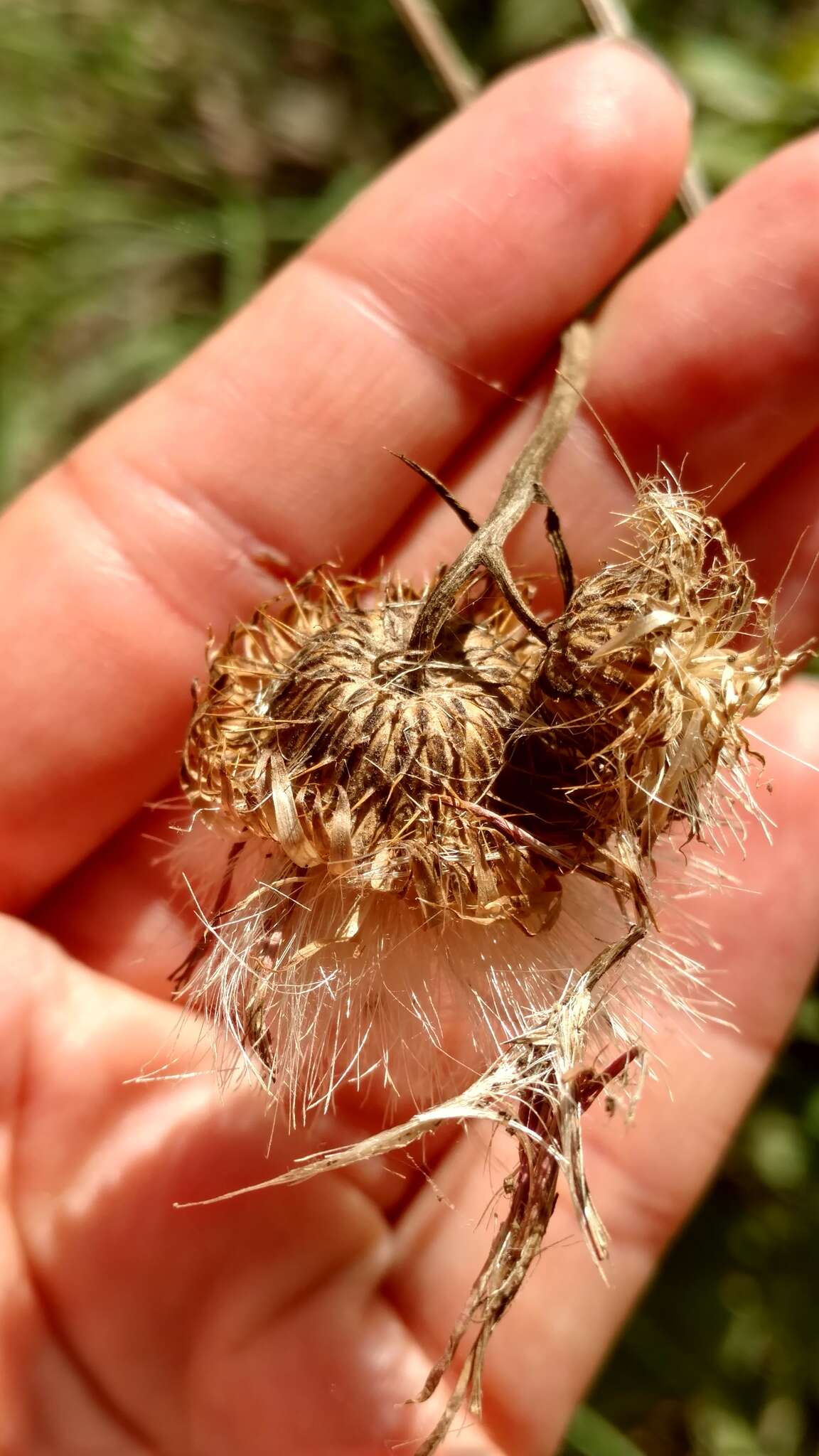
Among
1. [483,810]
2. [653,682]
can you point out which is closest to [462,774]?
[483,810]

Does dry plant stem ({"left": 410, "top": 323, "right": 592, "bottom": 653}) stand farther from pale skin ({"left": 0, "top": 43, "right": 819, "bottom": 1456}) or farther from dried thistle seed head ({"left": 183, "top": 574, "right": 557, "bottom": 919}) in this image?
pale skin ({"left": 0, "top": 43, "right": 819, "bottom": 1456})

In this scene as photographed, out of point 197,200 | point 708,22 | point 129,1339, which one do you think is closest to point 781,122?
point 708,22

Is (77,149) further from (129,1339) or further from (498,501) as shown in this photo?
(129,1339)

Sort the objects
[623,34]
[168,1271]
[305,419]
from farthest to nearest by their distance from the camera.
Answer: [623,34] → [305,419] → [168,1271]

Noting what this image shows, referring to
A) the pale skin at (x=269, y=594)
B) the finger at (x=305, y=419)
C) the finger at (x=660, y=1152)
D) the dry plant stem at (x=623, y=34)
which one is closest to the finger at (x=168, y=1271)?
the pale skin at (x=269, y=594)

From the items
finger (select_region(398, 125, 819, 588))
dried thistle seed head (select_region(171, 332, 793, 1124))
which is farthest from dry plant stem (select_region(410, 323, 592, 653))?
finger (select_region(398, 125, 819, 588))

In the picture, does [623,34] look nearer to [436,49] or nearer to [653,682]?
[436,49]

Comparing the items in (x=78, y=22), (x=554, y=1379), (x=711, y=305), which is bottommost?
(x=554, y=1379)
